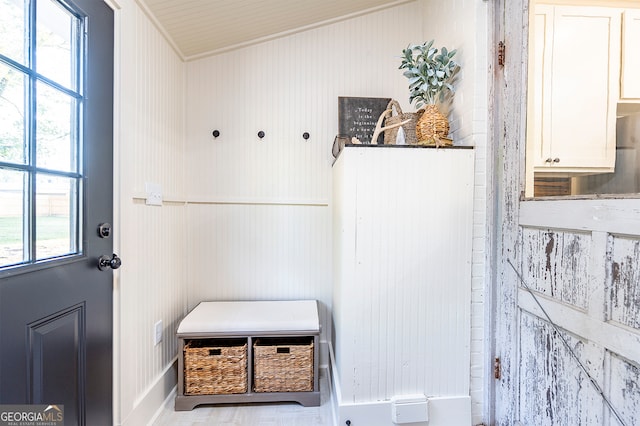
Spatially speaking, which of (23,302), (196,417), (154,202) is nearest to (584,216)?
(23,302)

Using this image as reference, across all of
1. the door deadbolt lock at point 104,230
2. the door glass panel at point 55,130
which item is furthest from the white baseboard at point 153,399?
the door glass panel at point 55,130

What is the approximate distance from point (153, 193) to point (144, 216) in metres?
0.15

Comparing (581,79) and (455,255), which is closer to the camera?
(581,79)

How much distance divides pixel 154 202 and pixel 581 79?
206 centimetres

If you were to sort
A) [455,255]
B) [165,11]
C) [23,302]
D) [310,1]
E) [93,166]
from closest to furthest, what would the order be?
[23,302]
[93,166]
[455,255]
[165,11]
[310,1]

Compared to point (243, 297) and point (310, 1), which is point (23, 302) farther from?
point (310, 1)

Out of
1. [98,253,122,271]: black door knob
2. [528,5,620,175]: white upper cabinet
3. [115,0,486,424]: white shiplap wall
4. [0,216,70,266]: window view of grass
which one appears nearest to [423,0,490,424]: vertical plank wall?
[528,5,620,175]: white upper cabinet

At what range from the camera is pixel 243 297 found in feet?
6.93

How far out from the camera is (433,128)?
4.81 ft

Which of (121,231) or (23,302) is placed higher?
(121,231)

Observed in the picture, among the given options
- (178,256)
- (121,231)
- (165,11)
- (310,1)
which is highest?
(310,1)

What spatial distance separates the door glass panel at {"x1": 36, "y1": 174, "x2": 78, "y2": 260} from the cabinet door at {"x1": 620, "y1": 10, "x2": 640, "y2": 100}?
196 centimetres

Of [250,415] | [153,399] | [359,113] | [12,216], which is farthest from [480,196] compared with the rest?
[153,399]

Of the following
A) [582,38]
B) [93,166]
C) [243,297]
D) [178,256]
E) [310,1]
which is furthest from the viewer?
[243,297]
